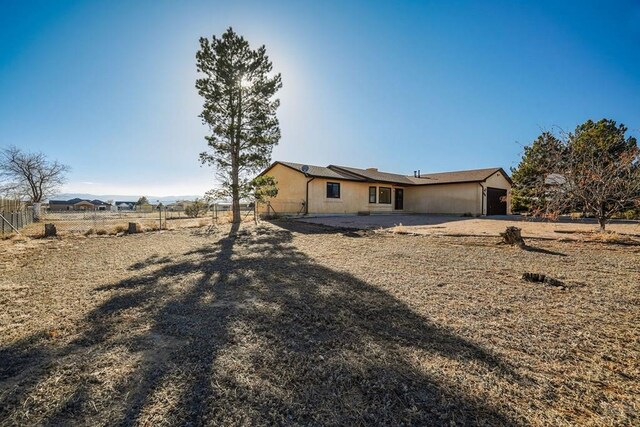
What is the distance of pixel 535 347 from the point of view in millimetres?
2629

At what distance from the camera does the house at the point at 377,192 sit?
1927cm

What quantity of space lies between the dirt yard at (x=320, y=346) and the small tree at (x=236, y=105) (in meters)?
10.6

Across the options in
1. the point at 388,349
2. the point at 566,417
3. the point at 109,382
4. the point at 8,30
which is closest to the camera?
the point at 566,417

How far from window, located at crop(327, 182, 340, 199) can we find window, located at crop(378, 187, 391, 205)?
13.9 feet

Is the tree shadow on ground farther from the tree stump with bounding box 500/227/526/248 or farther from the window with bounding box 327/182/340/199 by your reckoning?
the window with bounding box 327/182/340/199

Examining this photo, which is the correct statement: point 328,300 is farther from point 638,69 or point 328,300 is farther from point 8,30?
point 638,69

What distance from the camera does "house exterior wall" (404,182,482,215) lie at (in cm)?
2197

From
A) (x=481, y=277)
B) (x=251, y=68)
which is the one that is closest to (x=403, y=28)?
(x=251, y=68)

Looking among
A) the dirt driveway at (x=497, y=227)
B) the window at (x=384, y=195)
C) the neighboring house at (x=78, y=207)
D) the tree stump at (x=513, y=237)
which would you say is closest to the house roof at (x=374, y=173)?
the window at (x=384, y=195)

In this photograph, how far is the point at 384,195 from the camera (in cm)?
2319

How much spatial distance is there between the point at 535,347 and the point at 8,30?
1389 centimetres

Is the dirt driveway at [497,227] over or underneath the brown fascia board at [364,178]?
underneath

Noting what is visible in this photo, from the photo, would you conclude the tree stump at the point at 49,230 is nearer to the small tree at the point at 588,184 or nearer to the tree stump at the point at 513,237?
the tree stump at the point at 513,237

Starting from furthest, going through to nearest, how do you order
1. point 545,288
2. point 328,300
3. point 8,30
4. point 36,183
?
point 36,183, point 8,30, point 545,288, point 328,300
